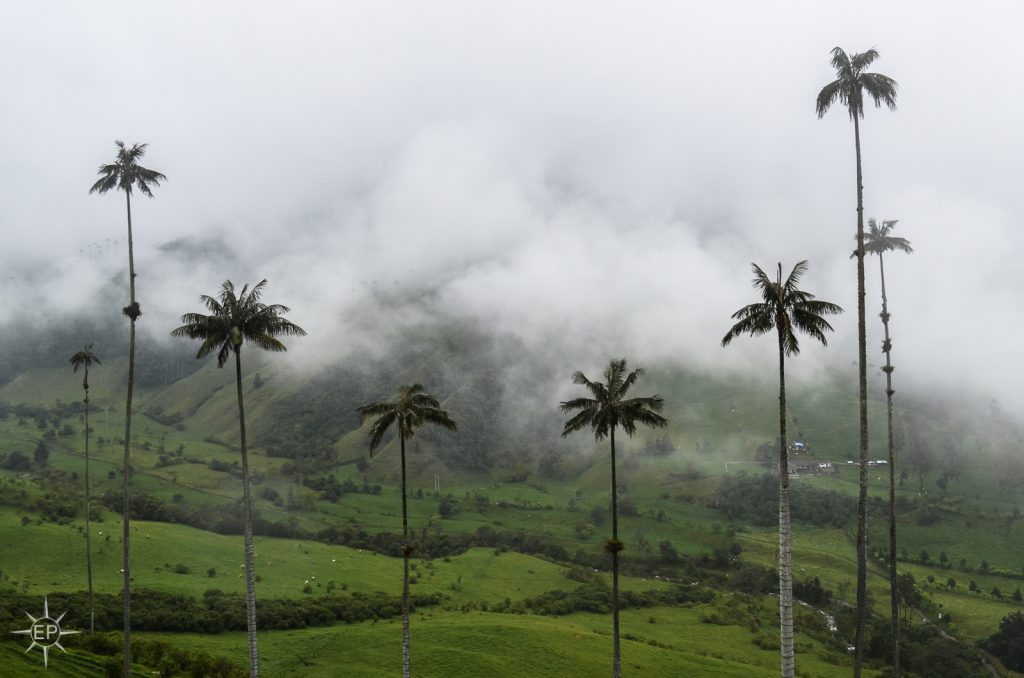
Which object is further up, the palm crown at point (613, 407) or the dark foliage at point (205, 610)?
the palm crown at point (613, 407)

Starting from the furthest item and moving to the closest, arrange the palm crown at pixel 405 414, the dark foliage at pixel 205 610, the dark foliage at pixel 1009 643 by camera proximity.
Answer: the dark foliage at pixel 1009 643 < the dark foliage at pixel 205 610 < the palm crown at pixel 405 414

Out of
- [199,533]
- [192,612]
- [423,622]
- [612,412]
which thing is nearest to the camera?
[612,412]

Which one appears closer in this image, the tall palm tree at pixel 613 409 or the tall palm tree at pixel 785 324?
the tall palm tree at pixel 785 324

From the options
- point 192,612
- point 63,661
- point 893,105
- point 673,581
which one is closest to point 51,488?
point 192,612

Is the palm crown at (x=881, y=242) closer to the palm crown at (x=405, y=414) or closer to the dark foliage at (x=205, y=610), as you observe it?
the palm crown at (x=405, y=414)

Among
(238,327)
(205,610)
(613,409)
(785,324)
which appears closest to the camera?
(785,324)

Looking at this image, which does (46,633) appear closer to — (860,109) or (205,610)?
(205,610)

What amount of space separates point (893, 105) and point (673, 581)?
15288 centimetres

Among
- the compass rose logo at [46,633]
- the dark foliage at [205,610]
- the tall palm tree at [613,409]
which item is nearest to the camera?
the tall palm tree at [613,409]

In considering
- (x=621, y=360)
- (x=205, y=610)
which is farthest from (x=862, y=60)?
(x=205, y=610)

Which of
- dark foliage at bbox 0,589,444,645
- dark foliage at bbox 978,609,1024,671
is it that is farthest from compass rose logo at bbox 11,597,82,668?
dark foliage at bbox 978,609,1024,671

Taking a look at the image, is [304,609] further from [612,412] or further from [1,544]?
[612,412]

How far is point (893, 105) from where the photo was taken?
1891 inches

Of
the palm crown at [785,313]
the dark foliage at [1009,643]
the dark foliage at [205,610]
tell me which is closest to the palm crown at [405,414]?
the palm crown at [785,313]
